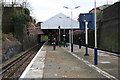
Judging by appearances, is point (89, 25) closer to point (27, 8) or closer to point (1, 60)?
point (1, 60)

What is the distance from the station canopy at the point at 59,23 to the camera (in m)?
60.7

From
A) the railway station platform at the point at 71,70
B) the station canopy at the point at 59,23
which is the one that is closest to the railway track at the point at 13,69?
the railway station platform at the point at 71,70

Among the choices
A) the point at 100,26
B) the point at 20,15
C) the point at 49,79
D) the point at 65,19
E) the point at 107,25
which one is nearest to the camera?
the point at 49,79

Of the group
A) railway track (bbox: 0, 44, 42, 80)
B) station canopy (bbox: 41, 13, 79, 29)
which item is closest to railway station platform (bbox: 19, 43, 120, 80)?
railway track (bbox: 0, 44, 42, 80)

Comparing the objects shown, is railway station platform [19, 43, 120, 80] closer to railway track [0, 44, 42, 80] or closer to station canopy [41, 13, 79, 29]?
railway track [0, 44, 42, 80]

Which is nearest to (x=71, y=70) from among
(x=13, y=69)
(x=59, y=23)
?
(x=13, y=69)

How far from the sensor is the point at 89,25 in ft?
73.9

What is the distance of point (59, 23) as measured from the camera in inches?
2437

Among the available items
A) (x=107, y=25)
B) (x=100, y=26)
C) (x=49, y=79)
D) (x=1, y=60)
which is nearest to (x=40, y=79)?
(x=49, y=79)

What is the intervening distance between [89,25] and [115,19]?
289 centimetres

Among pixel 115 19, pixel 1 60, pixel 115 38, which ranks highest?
pixel 115 19

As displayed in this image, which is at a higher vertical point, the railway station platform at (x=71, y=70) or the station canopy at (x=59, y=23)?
the station canopy at (x=59, y=23)

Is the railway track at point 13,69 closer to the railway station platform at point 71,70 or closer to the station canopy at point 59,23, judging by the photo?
the railway station platform at point 71,70

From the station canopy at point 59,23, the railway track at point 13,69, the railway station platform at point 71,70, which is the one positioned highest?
the station canopy at point 59,23
